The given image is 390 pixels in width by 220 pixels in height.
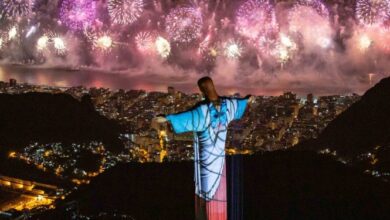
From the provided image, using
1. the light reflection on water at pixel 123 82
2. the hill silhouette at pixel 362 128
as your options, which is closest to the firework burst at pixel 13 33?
the light reflection on water at pixel 123 82

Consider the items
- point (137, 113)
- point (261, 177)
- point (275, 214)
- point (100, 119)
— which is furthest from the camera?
point (137, 113)

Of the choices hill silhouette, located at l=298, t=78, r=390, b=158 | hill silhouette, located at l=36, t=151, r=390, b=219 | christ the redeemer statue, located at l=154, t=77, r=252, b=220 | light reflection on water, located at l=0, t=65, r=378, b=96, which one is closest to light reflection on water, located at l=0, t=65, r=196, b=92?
light reflection on water, located at l=0, t=65, r=378, b=96

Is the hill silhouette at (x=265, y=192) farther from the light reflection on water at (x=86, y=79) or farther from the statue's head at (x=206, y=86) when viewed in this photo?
the light reflection on water at (x=86, y=79)

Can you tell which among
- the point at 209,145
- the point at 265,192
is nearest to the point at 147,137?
the point at 265,192

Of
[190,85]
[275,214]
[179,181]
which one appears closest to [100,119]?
[190,85]

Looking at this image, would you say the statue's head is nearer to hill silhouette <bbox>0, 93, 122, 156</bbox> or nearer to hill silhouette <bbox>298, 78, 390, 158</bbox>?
hill silhouette <bbox>298, 78, 390, 158</bbox>

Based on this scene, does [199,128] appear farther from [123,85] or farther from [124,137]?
[123,85]
